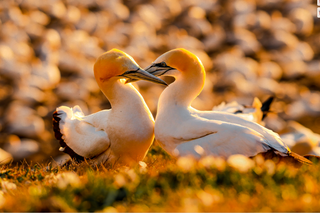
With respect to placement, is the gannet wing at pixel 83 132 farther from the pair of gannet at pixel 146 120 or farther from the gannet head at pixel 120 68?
the gannet head at pixel 120 68

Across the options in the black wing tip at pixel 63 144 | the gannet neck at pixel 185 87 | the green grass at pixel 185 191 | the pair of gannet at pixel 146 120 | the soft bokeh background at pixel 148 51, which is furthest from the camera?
the soft bokeh background at pixel 148 51

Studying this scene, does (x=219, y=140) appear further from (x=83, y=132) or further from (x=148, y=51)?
(x=148, y=51)

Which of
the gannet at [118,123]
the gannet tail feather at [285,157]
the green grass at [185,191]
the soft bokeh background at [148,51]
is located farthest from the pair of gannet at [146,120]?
the soft bokeh background at [148,51]

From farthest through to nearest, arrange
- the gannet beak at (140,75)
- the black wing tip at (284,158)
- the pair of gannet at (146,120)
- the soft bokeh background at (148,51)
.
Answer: the soft bokeh background at (148,51) < the gannet beak at (140,75) < the pair of gannet at (146,120) < the black wing tip at (284,158)

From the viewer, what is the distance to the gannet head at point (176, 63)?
3.98 m

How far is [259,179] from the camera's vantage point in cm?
293

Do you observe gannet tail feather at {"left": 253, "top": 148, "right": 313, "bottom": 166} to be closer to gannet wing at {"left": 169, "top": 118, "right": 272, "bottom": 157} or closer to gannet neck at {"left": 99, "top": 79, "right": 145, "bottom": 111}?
gannet wing at {"left": 169, "top": 118, "right": 272, "bottom": 157}

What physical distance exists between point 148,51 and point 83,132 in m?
8.80

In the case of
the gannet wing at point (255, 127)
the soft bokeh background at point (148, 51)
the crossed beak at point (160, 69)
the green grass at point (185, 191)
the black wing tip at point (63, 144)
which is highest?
the crossed beak at point (160, 69)

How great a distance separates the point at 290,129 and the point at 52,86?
7.00 m

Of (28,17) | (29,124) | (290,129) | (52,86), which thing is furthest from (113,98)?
(28,17)

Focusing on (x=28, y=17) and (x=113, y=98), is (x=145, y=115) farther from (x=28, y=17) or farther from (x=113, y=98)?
(x=28, y=17)

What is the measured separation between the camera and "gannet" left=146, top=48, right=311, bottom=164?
3.52 metres

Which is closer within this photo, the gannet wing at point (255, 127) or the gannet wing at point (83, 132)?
the gannet wing at point (255, 127)
